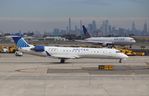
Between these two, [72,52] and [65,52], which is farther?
[72,52]

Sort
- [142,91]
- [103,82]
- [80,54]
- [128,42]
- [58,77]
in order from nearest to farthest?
[142,91] < [103,82] < [58,77] < [80,54] < [128,42]

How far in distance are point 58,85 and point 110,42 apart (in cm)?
11290

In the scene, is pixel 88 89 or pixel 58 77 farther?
pixel 58 77

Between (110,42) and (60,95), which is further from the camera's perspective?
(110,42)

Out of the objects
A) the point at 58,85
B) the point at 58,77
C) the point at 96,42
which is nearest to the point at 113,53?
the point at 58,77

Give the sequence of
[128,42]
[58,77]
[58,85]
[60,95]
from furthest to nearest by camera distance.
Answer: [128,42] < [58,77] < [58,85] < [60,95]

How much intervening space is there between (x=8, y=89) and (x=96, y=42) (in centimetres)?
11533

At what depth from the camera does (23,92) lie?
31.4m

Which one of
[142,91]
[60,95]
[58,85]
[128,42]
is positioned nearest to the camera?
[60,95]

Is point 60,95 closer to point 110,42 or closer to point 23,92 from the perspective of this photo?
point 23,92

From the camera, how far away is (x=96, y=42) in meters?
147

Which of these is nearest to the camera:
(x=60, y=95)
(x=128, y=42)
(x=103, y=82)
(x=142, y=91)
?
(x=60, y=95)

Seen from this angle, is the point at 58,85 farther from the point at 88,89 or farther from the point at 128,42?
the point at 128,42

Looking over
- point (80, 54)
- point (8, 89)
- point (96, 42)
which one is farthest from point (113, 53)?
point (96, 42)
